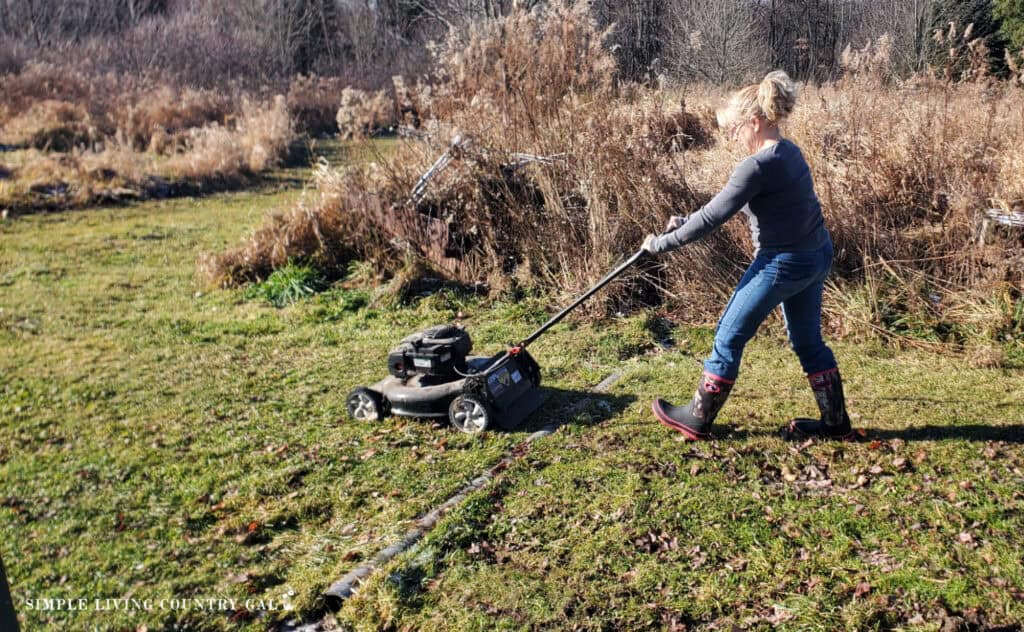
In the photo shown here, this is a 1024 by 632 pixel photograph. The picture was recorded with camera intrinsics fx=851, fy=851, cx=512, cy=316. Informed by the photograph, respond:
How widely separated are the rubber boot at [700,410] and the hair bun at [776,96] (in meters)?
1.42

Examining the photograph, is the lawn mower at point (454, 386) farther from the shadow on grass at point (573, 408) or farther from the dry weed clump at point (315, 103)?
the dry weed clump at point (315, 103)

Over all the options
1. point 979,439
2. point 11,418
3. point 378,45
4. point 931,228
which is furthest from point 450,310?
point 378,45

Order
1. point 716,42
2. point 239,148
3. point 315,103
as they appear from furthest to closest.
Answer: point 315,103 → point 239,148 → point 716,42

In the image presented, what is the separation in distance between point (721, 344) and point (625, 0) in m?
6.63

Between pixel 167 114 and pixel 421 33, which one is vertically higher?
pixel 421 33

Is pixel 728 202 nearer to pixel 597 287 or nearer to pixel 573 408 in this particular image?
pixel 597 287

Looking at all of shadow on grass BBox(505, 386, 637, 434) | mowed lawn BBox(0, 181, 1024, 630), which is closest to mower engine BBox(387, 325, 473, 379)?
mowed lawn BBox(0, 181, 1024, 630)

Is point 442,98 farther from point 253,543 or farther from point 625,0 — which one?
point 253,543

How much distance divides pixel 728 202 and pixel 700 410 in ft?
4.09

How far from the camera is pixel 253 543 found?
438cm

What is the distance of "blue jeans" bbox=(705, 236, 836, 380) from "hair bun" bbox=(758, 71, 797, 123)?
0.71m

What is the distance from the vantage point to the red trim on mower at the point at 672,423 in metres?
4.87

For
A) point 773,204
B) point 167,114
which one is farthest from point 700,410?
point 167,114

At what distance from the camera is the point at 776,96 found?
13.4 ft
